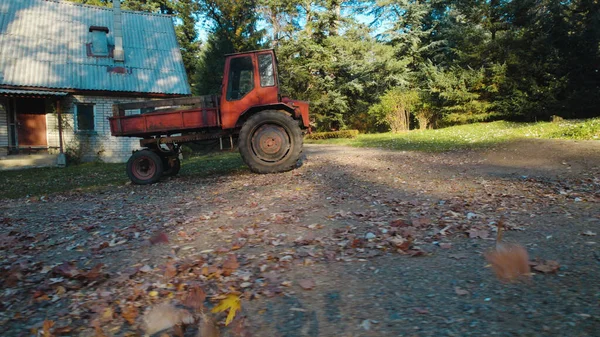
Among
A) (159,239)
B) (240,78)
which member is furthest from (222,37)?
(159,239)

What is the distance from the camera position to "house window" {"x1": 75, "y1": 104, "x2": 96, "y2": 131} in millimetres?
16516

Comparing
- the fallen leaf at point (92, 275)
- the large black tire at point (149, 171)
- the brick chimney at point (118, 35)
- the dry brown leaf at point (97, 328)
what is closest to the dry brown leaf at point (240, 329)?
the dry brown leaf at point (97, 328)

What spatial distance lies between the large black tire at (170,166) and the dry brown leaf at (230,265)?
24.7 ft

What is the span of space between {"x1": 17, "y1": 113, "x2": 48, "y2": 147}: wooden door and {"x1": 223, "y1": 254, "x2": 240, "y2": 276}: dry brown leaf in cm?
1685

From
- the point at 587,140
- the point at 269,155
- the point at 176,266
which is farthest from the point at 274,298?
the point at 587,140

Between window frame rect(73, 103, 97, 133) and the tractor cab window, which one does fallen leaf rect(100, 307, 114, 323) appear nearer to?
the tractor cab window

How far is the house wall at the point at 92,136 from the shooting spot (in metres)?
16.1

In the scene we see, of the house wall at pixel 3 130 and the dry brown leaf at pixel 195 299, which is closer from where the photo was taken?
the dry brown leaf at pixel 195 299

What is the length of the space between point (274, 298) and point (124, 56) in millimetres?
18445

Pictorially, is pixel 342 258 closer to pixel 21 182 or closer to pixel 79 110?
pixel 21 182

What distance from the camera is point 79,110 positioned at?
1653cm

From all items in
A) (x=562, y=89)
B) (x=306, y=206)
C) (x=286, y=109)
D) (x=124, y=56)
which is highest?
(x=124, y=56)

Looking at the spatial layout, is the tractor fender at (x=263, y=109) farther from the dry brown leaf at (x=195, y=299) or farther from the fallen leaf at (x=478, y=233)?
the dry brown leaf at (x=195, y=299)

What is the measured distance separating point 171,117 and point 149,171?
158cm
